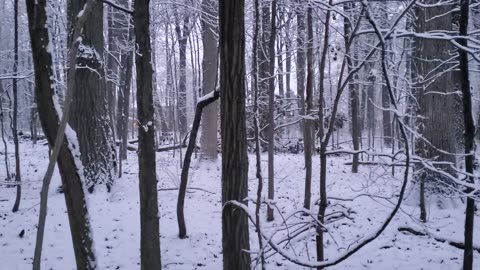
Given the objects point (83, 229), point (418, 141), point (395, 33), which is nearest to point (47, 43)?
point (83, 229)

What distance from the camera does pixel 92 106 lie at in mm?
7488

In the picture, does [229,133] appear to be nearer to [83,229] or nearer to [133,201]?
[83,229]

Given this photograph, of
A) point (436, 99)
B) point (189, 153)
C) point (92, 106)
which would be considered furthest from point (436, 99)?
point (92, 106)

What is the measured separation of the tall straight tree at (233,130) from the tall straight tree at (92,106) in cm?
486

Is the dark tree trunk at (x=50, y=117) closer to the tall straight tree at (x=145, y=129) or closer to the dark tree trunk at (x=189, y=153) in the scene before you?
the tall straight tree at (x=145, y=129)

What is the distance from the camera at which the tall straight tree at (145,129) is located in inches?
147

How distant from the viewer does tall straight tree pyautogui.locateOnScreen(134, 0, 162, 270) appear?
373 centimetres

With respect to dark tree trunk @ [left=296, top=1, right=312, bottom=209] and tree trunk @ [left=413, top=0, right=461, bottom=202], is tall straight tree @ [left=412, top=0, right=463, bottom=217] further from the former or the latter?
dark tree trunk @ [left=296, top=1, right=312, bottom=209]

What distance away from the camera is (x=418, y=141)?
23.1 feet

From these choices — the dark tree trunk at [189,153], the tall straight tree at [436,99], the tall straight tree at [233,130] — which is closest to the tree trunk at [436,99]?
the tall straight tree at [436,99]

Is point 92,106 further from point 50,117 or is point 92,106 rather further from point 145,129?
point 50,117

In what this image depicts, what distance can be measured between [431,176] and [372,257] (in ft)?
8.36

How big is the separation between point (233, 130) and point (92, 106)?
526 cm

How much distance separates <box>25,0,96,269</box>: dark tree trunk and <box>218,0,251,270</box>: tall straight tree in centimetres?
117
